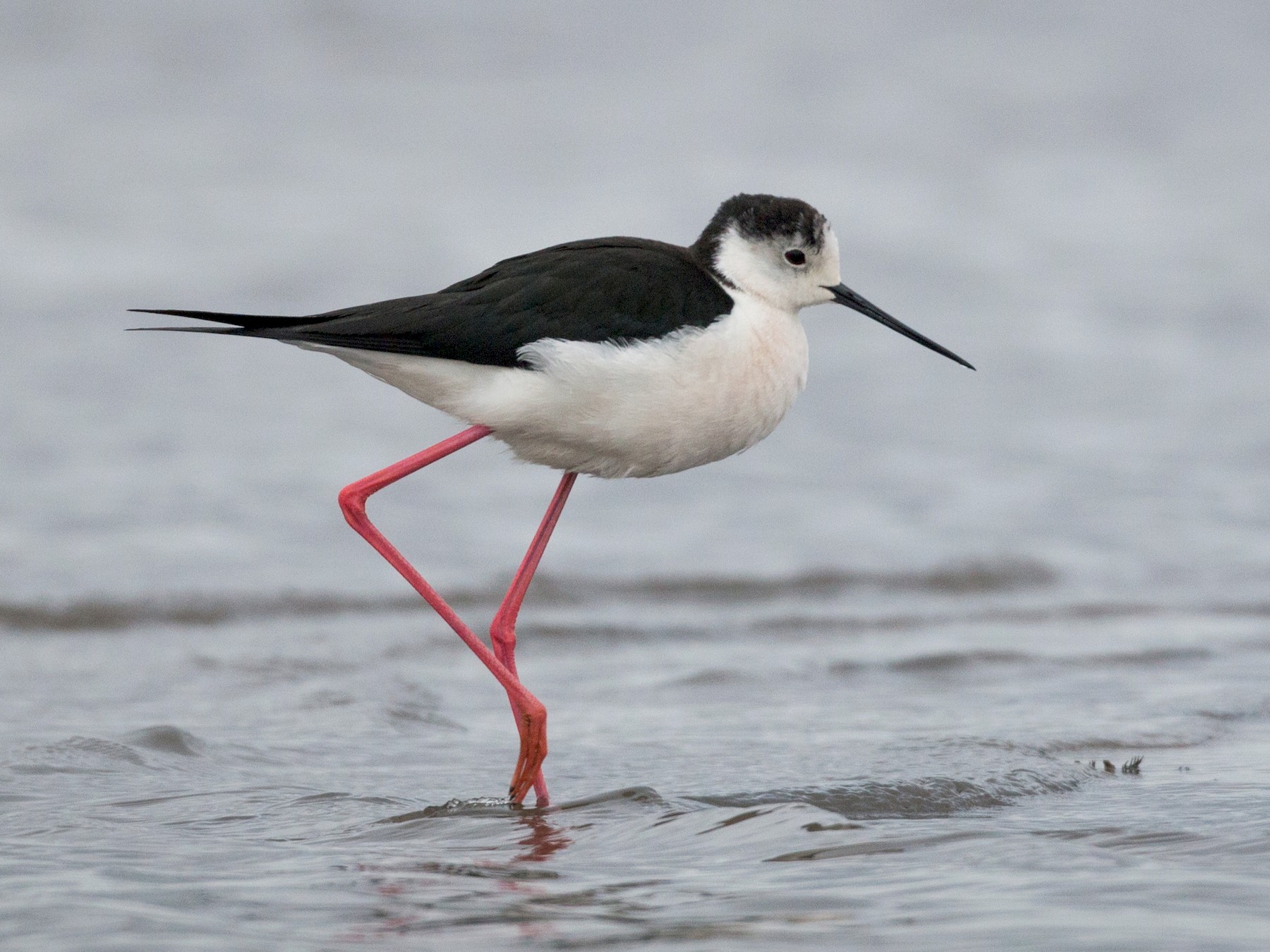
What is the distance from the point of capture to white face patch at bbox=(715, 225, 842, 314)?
5.73 m

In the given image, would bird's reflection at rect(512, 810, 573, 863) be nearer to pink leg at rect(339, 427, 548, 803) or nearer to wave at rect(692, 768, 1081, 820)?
pink leg at rect(339, 427, 548, 803)

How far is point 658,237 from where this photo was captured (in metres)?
15.1

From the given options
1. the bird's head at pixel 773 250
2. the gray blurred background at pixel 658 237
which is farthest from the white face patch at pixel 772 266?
the gray blurred background at pixel 658 237

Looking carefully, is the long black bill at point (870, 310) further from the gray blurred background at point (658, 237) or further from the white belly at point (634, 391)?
the gray blurred background at point (658, 237)

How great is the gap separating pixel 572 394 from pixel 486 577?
4.48m

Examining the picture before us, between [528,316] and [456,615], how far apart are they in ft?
3.72

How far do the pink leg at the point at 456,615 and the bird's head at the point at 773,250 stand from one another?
0.98 meters

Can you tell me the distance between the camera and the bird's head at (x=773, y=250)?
573 centimetres

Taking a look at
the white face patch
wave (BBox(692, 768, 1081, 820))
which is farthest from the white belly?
wave (BBox(692, 768, 1081, 820))

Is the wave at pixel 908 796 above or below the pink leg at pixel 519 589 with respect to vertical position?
below

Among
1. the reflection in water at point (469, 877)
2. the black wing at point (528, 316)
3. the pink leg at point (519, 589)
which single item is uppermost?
the black wing at point (528, 316)

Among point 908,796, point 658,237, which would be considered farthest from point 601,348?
point 658,237

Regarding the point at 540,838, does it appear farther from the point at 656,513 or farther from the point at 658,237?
the point at 658,237

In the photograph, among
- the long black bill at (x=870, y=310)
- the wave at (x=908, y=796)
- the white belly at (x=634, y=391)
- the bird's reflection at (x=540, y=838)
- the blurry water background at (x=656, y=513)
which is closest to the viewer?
the blurry water background at (x=656, y=513)
